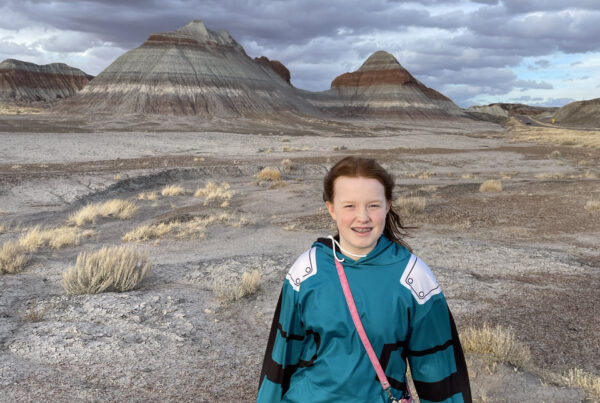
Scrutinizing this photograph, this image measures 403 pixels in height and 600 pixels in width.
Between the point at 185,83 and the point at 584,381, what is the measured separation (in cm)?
7198

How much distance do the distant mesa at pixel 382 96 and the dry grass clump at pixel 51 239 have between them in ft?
285

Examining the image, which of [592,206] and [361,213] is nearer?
[361,213]

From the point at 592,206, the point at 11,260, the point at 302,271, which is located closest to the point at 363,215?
the point at 302,271

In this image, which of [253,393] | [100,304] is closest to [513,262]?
[253,393]

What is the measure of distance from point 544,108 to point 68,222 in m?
159

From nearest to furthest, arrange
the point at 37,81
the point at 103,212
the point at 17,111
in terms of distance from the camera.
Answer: the point at 103,212 < the point at 17,111 < the point at 37,81

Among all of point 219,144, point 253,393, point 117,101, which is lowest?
point 253,393

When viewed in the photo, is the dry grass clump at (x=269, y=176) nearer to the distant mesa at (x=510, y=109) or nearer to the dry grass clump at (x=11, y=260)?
the dry grass clump at (x=11, y=260)

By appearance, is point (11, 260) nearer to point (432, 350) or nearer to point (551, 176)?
point (432, 350)

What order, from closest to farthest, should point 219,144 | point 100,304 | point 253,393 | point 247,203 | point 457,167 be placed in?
point 253,393
point 100,304
point 247,203
point 457,167
point 219,144

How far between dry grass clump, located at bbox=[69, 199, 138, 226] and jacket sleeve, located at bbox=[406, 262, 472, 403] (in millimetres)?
10390

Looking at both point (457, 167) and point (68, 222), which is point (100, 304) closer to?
point (68, 222)

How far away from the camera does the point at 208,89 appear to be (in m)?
70.8

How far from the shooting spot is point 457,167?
2355cm
